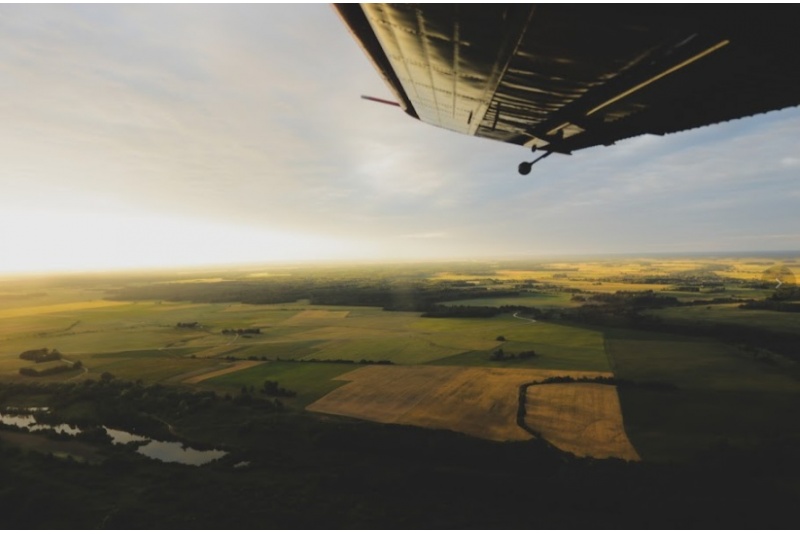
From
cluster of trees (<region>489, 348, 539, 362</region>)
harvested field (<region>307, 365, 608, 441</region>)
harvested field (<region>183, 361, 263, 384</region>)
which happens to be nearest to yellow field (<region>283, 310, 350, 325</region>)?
harvested field (<region>183, 361, 263, 384</region>)

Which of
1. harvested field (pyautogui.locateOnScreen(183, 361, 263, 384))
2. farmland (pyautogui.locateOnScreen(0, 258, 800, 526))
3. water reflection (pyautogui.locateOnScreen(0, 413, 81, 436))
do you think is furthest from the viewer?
harvested field (pyautogui.locateOnScreen(183, 361, 263, 384))

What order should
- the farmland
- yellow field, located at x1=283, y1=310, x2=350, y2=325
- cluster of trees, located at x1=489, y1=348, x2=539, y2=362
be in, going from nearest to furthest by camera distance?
A: 1. the farmland
2. cluster of trees, located at x1=489, y1=348, x2=539, y2=362
3. yellow field, located at x1=283, y1=310, x2=350, y2=325

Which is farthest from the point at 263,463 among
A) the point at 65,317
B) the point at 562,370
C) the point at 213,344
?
the point at 65,317

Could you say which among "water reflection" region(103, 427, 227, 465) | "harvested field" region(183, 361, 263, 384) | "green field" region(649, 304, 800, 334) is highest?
"green field" region(649, 304, 800, 334)

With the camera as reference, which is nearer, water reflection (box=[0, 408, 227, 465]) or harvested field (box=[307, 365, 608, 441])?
water reflection (box=[0, 408, 227, 465])

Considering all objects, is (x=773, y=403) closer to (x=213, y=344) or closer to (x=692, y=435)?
(x=692, y=435)

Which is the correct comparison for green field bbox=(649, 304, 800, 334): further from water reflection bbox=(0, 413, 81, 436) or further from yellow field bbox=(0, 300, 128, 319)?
yellow field bbox=(0, 300, 128, 319)

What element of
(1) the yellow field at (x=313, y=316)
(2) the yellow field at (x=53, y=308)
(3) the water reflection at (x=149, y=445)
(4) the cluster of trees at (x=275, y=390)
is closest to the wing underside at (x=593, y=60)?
(3) the water reflection at (x=149, y=445)

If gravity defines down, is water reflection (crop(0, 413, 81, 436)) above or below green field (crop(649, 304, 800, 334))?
below
